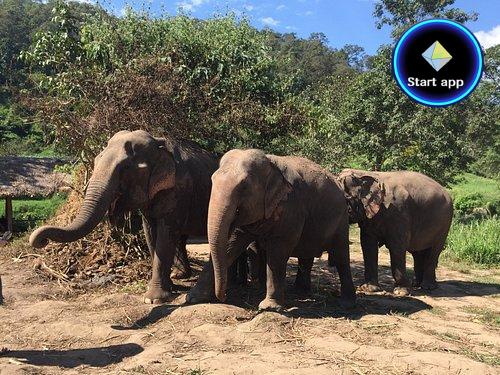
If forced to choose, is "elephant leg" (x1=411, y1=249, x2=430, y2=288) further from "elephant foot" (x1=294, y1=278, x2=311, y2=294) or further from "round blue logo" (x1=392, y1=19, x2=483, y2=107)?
"round blue logo" (x1=392, y1=19, x2=483, y2=107)

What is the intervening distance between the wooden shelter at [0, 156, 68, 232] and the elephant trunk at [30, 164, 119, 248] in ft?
29.2

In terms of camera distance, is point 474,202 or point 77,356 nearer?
point 77,356

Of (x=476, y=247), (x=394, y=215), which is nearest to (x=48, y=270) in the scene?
(x=394, y=215)

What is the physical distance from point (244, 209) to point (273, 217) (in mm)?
495

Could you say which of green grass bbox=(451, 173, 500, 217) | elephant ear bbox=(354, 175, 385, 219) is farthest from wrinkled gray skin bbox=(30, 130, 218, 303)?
green grass bbox=(451, 173, 500, 217)

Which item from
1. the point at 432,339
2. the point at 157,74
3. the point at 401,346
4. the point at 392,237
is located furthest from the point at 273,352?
the point at 157,74

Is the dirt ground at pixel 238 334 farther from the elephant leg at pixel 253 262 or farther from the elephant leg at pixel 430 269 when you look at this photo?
the elephant leg at pixel 430 269

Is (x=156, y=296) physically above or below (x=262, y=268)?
below

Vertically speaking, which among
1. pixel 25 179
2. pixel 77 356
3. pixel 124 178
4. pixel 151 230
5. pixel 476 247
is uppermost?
pixel 25 179

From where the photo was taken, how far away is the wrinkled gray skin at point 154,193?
20.6ft

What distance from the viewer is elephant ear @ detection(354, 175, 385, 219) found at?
833cm

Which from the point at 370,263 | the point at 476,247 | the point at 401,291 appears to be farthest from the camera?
the point at 476,247

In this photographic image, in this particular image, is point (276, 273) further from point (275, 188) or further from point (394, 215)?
point (394, 215)

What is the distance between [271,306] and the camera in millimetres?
6480
